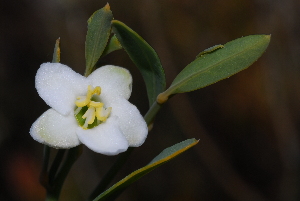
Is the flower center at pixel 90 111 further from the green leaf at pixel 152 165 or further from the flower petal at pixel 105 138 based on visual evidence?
the green leaf at pixel 152 165

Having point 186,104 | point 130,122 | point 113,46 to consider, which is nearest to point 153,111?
point 130,122

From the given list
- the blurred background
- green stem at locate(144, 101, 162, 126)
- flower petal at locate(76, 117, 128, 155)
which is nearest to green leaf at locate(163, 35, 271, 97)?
green stem at locate(144, 101, 162, 126)

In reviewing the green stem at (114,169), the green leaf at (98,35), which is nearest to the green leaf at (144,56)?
the green leaf at (98,35)

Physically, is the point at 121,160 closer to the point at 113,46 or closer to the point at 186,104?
the point at 113,46

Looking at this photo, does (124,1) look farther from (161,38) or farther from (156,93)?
(156,93)

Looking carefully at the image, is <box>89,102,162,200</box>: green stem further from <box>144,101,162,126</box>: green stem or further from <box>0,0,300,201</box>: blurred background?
<box>0,0,300,201</box>: blurred background
